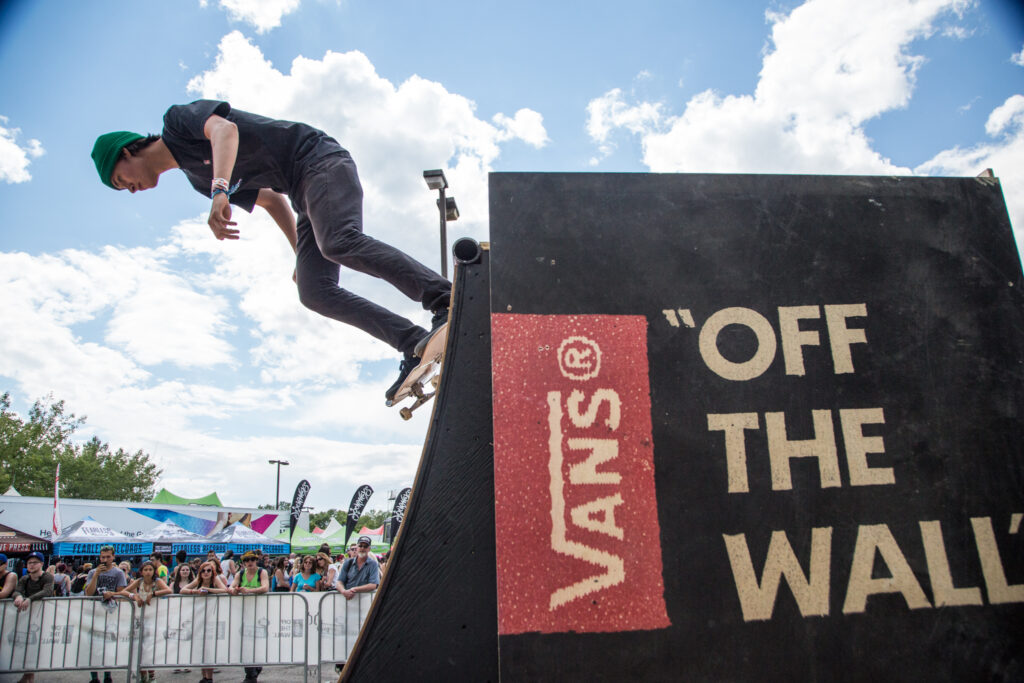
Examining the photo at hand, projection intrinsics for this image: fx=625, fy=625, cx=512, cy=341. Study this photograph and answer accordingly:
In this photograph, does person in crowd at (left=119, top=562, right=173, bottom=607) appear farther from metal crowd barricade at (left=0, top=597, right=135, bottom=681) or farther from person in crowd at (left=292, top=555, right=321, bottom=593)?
person in crowd at (left=292, top=555, right=321, bottom=593)

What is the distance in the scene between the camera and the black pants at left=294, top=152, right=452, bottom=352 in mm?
2357

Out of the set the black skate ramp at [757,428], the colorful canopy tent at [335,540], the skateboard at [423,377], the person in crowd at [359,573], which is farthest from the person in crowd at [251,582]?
the colorful canopy tent at [335,540]

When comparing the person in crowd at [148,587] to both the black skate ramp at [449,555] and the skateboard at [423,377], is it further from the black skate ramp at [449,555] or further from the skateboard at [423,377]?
the black skate ramp at [449,555]

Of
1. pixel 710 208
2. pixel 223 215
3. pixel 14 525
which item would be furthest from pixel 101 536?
pixel 710 208

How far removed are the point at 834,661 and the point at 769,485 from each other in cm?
46

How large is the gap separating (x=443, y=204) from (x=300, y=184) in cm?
687

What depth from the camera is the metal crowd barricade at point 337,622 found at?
24.0 ft

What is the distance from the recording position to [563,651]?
5.16ft

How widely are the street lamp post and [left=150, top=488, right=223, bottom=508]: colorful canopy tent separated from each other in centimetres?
2115

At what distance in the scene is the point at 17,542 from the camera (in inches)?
770

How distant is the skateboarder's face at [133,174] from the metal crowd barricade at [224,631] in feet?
20.5

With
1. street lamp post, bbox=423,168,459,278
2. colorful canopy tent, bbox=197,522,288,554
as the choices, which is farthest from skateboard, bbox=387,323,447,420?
colorful canopy tent, bbox=197,522,288,554

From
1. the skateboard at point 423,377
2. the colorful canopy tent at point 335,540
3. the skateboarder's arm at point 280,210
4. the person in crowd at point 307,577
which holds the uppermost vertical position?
the skateboarder's arm at point 280,210

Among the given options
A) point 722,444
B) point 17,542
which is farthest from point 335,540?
point 722,444
